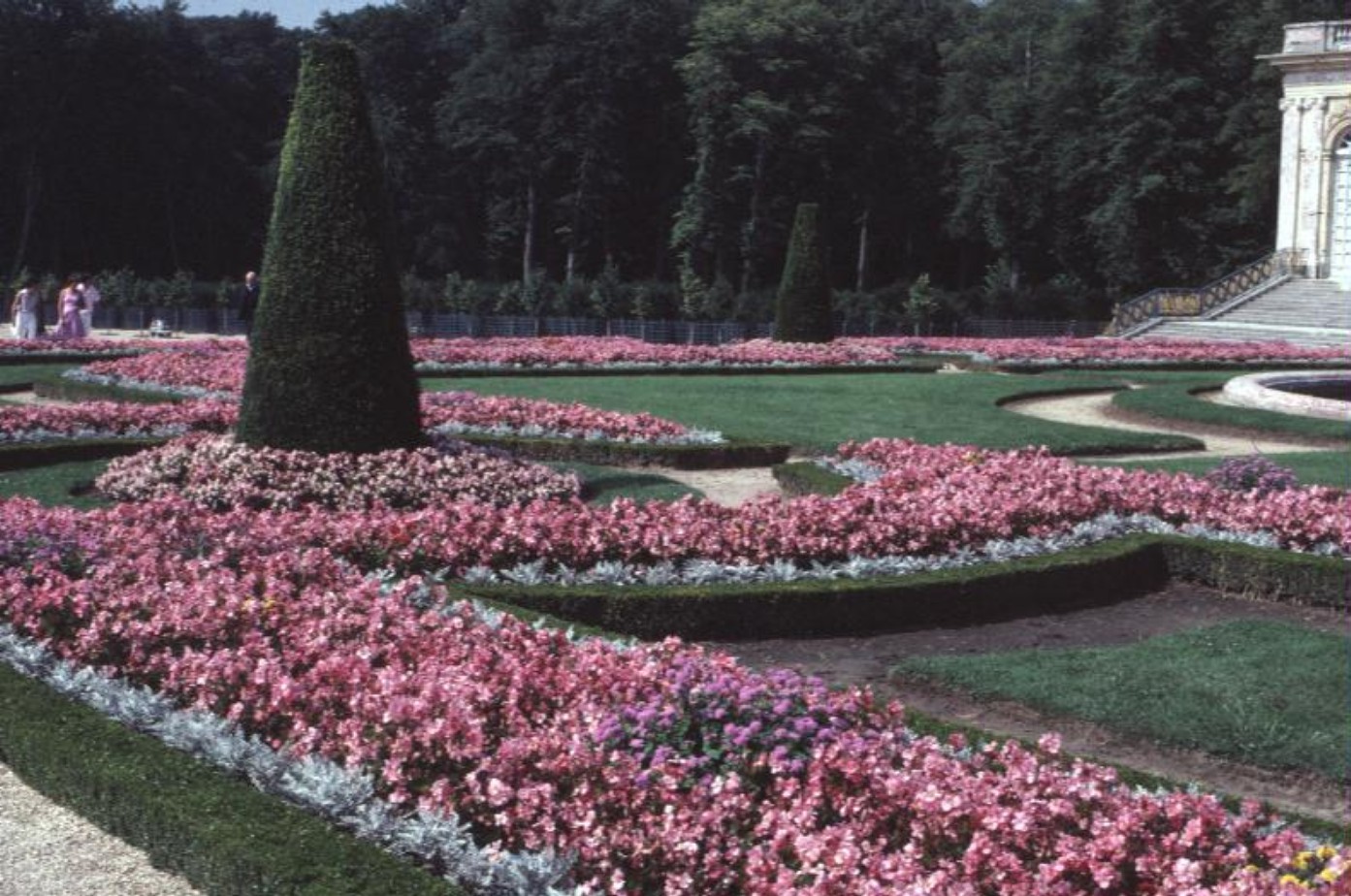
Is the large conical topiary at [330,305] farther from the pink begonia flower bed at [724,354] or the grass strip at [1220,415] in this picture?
the grass strip at [1220,415]

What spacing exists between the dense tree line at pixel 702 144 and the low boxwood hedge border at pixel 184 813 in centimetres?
4054

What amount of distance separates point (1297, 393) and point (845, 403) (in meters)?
6.67

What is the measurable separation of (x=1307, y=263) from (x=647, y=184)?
26.4m

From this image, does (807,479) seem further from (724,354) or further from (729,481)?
(724,354)

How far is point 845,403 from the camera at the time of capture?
872 inches

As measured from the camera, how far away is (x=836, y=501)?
10.7 m

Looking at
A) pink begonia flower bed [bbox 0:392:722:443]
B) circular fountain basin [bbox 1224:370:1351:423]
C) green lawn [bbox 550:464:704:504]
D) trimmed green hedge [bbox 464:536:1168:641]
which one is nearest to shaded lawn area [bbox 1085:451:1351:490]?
circular fountain basin [bbox 1224:370:1351:423]

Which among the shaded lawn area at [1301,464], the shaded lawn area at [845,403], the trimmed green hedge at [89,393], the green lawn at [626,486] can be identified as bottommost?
the green lawn at [626,486]

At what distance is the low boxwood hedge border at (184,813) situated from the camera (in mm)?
4789

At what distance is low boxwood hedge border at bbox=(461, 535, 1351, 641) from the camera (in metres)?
8.95

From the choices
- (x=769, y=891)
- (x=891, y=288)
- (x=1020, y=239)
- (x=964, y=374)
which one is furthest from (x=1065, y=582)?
(x=1020, y=239)

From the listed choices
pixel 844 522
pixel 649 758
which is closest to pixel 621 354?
pixel 844 522

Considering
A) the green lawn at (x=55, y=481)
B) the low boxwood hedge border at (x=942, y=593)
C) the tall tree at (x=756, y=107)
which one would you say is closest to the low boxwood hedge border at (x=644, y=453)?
the green lawn at (x=55, y=481)

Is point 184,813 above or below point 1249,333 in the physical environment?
below
